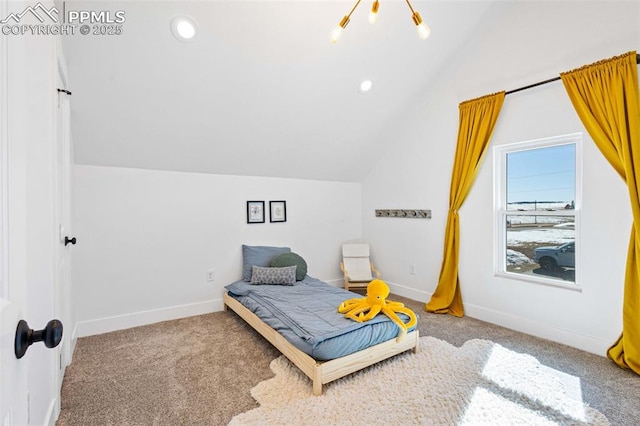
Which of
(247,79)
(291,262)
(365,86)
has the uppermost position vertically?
(365,86)

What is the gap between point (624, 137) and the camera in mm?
2328

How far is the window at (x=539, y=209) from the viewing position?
280 cm

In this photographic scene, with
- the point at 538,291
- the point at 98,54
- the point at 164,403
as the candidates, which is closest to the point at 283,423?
the point at 164,403

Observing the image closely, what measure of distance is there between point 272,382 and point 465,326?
2074mm

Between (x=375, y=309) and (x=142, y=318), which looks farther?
(x=142, y=318)

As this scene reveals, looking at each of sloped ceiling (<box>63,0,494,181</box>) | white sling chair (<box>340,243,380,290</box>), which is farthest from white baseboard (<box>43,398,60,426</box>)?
white sling chair (<box>340,243,380,290</box>)

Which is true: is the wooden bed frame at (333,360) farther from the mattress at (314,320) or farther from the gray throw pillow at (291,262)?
the gray throw pillow at (291,262)

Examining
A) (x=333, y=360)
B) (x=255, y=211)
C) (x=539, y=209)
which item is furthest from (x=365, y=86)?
(x=333, y=360)

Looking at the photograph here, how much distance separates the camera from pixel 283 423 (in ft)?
5.81

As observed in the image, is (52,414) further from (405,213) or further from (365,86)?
(405,213)

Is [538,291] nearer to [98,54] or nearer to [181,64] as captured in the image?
[181,64]

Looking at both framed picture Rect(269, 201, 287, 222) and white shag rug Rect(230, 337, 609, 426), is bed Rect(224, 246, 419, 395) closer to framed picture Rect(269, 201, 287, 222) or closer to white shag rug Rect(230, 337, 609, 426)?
white shag rug Rect(230, 337, 609, 426)

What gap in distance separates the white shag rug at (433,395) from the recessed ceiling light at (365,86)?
2676 millimetres

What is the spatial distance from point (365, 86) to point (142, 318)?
342 centimetres
